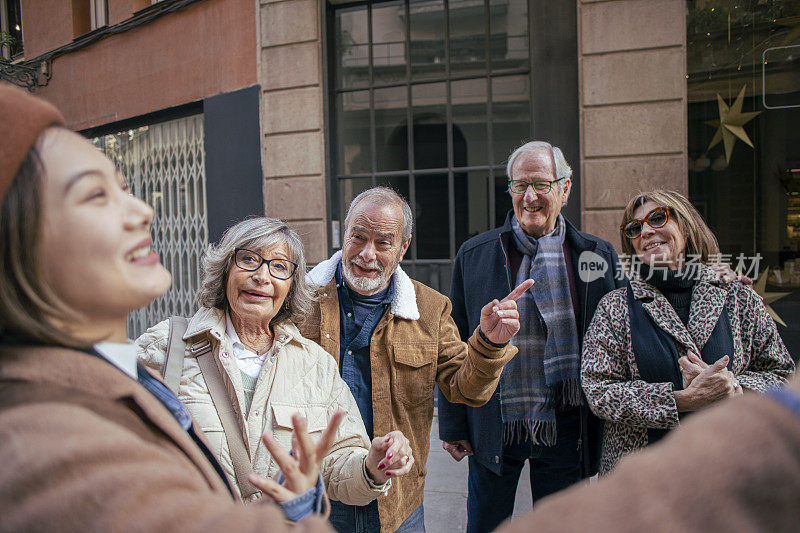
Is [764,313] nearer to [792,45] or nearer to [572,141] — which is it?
[572,141]

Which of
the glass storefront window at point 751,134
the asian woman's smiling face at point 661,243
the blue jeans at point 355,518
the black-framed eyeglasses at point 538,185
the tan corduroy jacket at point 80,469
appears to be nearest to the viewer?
the tan corduroy jacket at point 80,469

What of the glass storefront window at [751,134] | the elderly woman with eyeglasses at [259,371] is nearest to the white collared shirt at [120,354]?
the elderly woman with eyeglasses at [259,371]

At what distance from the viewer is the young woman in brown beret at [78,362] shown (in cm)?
56

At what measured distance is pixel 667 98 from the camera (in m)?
4.35

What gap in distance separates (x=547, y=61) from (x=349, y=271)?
3.43 m

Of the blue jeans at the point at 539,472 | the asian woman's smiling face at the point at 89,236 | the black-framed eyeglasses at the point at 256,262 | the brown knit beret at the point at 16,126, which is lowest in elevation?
the blue jeans at the point at 539,472

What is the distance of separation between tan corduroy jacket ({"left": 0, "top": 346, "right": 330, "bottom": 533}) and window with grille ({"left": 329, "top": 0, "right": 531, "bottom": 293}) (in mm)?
4569

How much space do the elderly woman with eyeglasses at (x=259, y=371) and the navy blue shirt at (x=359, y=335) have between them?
215 millimetres

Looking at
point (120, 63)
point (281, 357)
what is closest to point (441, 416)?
point (281, 357)

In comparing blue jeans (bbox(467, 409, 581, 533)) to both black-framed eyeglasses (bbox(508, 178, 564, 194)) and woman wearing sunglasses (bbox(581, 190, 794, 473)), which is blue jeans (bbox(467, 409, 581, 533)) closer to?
woman wearing sunglasses (bbox(581, 190, 794, 473))

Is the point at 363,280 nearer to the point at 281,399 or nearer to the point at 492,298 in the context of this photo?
the point at 281,399

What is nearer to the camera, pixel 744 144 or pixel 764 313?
pixel 764 313

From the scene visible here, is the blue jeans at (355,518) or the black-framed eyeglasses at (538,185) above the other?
the black-framed eyeglasses at (538,185)

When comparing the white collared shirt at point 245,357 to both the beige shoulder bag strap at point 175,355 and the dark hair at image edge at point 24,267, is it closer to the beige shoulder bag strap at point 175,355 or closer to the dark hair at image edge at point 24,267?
the beige shoulder bag strap at point 175,355
